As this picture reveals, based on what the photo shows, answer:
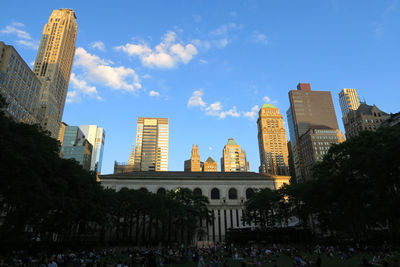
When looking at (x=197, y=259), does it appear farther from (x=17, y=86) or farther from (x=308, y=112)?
(x=308, y=112)

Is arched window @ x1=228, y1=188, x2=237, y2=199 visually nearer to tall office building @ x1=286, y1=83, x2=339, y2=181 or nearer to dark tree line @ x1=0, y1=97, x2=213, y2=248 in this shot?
dark tree line @ x1=0, y1=97, x2=213, y2=248

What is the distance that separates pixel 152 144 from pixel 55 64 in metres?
67.8

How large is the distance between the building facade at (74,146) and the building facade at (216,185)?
94598 mm

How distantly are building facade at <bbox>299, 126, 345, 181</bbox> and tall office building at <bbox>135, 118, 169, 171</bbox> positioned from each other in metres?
81.3

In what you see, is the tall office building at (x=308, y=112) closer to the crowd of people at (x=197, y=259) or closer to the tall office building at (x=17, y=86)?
the crowd of people at (x=197, y=259)

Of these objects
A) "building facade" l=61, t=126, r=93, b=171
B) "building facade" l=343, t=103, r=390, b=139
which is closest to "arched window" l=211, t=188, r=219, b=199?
"building facade" l=343, t=103, r=390, b=139

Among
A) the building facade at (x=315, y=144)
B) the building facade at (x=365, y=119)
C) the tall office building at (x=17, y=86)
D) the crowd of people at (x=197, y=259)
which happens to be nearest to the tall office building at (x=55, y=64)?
the tall office building at (x=17, y=86)

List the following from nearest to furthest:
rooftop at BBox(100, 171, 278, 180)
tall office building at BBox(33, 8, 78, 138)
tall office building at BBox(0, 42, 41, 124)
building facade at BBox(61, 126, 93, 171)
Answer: rooftop at BBox(100, 171, 278, 180), tall office building at BBox(0, 42, 41, 124), tall office building at BBox(33, 8, 78, 138), building facade at BBox(61, 126, 93, 171)

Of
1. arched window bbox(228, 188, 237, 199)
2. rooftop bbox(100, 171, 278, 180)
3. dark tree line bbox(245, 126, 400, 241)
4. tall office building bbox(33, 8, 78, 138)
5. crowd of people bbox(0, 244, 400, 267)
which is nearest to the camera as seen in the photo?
crowd of people bbox(0, 244, 400, 267)

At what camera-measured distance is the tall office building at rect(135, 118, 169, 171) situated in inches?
6181

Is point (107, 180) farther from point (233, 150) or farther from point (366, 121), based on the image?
point (233, 150)

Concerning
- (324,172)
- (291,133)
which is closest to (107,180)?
(324,172)

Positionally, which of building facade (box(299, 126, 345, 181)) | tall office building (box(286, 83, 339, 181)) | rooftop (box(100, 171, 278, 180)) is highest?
tall office building (box(286, 83, 339, 181))

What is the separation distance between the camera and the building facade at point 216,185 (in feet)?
224
